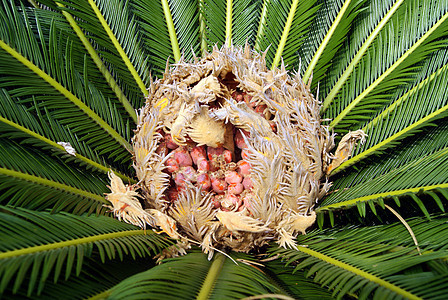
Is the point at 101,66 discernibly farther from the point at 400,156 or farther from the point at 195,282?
the point at 400,156

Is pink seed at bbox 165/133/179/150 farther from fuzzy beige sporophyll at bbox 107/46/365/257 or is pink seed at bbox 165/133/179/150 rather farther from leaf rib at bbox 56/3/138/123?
leaf rib at bbox 56/3/138/123

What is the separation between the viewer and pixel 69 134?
6.56 feet

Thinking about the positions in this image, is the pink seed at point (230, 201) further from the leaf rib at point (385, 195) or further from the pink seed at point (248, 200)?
the leaf rib at point (385, 195)

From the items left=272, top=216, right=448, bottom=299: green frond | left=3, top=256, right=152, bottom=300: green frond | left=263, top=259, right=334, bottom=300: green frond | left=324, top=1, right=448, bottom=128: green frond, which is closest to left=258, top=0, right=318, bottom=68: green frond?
left=324, top=1, right=448, bottom=128: green frond

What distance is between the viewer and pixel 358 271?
134 cm

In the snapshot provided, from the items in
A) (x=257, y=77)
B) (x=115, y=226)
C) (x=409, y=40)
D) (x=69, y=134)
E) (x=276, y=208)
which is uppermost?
(x=409, y=40)

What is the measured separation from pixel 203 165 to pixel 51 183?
75 cm

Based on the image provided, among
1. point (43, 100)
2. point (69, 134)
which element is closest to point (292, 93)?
point (69, 134)

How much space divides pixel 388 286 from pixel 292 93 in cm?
116

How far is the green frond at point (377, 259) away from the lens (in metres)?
1.18

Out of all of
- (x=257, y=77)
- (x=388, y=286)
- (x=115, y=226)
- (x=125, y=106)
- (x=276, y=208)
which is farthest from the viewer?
(x=125, y=106)

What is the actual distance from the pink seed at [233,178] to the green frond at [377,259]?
0.41m

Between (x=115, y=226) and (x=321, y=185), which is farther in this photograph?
(x=321, y=185)

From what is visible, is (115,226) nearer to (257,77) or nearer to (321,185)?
(257,77)
